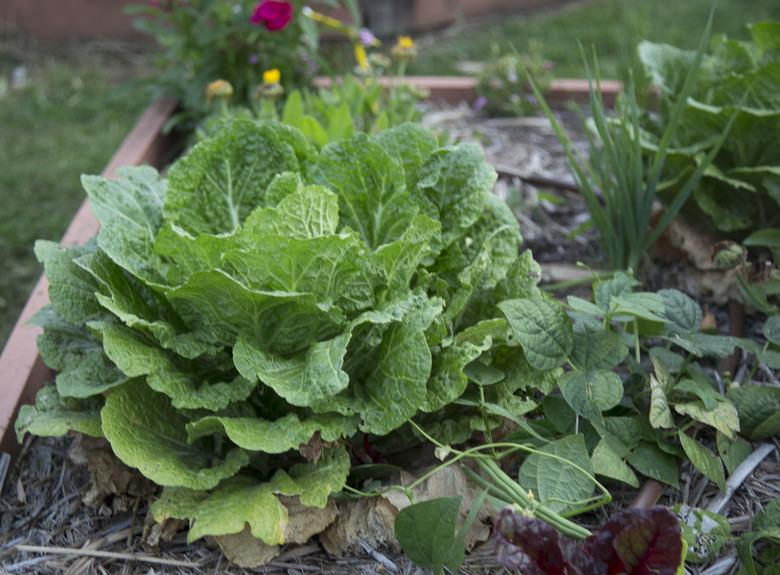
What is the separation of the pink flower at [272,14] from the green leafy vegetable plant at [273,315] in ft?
3.60

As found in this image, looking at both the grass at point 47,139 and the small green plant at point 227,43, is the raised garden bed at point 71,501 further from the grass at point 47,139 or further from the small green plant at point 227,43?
the small green plant at point 227,43

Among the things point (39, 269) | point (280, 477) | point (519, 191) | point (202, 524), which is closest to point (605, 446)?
point (280, 477)

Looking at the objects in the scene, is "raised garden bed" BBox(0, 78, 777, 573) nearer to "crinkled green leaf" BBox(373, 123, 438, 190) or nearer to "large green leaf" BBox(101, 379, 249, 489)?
"large green leaf" BBox(101, 379, 249, 489)

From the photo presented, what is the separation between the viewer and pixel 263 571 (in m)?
1.44

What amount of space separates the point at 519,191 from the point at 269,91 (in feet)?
2.62

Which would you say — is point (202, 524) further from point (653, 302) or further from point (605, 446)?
point (653, 302)

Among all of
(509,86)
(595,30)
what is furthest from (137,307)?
(595,30)

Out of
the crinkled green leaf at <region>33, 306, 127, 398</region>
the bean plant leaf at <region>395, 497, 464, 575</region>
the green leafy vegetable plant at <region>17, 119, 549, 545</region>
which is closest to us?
the bean plant leaf at <region>395, 497, 464, 575</region>

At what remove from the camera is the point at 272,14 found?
2725 millimetres

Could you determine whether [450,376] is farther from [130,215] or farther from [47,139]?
[47,139]

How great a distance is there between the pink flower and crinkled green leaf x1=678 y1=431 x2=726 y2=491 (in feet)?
6.29

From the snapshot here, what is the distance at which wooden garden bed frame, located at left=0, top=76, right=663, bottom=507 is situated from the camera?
1769 mm

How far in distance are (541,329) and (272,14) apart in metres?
1.66

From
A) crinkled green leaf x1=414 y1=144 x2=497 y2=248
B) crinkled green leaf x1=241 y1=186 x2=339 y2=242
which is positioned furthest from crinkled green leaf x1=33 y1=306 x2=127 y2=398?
crinkled green leaf x1=414 y1=144 x2=497 y2=248
